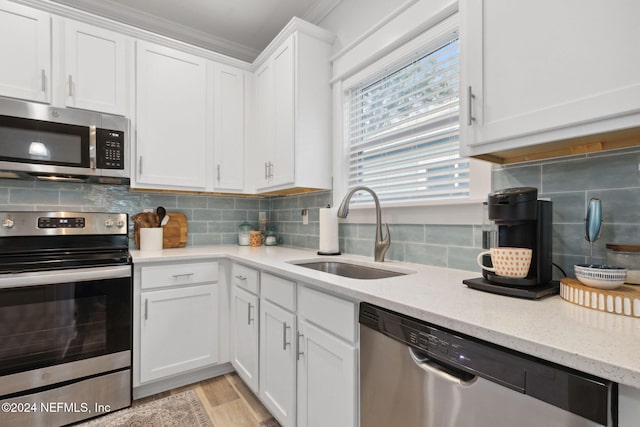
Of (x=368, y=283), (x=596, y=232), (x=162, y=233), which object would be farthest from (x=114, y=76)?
(x=596, y=232)

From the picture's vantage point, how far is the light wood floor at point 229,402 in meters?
1.75

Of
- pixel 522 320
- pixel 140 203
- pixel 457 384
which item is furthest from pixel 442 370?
pixel 140 203

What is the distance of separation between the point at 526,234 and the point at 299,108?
5.22 feet

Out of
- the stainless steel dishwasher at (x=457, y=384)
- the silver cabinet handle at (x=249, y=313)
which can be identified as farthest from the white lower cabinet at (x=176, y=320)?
the stainless steel dishwasher at (x=457, y=384)

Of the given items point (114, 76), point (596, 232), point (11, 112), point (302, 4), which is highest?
point (302, 4)

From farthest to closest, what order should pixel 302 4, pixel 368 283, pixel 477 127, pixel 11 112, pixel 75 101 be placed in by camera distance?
pixel 302 4 < pixel 75 101 < pixel 11 112 < pixel 368 283 < pixel 477 127

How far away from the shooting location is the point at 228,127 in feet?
8.55

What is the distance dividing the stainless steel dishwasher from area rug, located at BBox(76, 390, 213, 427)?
1.19 metres

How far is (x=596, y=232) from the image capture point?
0.93 m

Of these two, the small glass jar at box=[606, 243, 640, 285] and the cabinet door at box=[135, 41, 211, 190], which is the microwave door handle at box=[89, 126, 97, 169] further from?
the small glass jar at box=[606, 243, 640, 285]

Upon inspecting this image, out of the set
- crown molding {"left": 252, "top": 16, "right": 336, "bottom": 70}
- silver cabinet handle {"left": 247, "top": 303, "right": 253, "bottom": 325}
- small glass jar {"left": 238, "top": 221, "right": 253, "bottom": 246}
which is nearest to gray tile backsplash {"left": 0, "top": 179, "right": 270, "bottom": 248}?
small glass jar {"left": 238, "top": 221, "right": 253, "bottom": 246}

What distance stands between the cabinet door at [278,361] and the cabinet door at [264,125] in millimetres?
1139

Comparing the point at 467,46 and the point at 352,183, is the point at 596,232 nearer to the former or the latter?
the point at 467,46

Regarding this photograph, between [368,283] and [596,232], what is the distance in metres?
0.72
